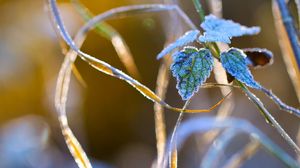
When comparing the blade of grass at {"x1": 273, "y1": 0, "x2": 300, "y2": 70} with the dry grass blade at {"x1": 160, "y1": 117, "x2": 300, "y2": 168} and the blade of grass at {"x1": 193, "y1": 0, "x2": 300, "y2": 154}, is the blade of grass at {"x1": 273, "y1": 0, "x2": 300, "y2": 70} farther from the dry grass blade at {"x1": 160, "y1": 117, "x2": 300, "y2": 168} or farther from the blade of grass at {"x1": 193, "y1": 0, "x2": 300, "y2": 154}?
the dry grass blade at {"x1": 160, "y1": 117, "x2": 300, "y2": 168}

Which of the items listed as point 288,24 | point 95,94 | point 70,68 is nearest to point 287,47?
point 288,24

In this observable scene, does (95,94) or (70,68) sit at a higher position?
(70,68)

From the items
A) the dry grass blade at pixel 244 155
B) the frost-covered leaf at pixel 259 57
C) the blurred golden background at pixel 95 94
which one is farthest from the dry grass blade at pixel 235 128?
the blurred golden background at pixel 95 94

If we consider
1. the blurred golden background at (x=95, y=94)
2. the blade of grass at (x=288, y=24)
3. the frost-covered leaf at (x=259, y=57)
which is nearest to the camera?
the blade of grass at (x=288, y=24)

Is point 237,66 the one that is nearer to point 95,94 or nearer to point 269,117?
point 269,117

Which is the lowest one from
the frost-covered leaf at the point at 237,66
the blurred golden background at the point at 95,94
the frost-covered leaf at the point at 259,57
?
the blurred golden background at the point at 95,94

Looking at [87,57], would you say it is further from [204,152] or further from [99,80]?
[99,80]

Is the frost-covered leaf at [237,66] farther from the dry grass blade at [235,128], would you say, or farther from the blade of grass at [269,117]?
the dry grass blade at [235,128]
